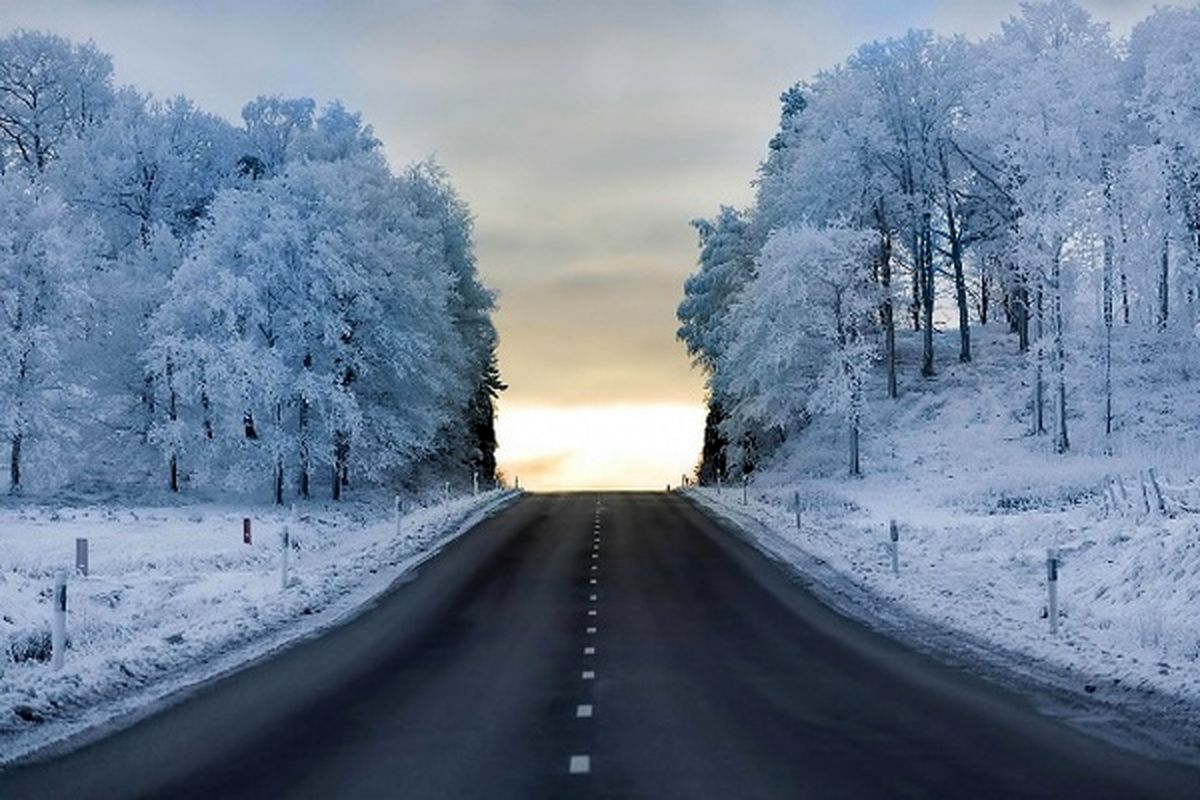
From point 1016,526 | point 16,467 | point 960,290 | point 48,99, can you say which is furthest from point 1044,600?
point 48,99

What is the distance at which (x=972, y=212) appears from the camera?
6488cm

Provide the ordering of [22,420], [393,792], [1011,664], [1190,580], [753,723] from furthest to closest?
[22,420], [1190,580], [1011,664], [753,723], [393,792]

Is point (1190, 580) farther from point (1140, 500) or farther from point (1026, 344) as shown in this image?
point (1026, 344)

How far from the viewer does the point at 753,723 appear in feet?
41.3

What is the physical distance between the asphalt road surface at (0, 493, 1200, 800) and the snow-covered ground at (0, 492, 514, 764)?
968 millimetres

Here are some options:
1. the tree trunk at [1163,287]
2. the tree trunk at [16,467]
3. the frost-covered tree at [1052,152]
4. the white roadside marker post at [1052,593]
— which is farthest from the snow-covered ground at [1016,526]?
the tree trunk at [16,467]

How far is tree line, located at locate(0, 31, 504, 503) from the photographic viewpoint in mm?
45375

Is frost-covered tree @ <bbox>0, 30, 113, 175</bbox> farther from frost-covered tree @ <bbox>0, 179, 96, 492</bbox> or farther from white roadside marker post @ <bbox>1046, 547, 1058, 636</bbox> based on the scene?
white roadside marker post @ <bbox>1046, 547, 1058, 636</bbox>

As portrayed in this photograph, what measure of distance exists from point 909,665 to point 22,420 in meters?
37.4

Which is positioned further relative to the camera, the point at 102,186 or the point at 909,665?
the point at 102,186

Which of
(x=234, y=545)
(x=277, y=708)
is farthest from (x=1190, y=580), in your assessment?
(x=234, y=545)

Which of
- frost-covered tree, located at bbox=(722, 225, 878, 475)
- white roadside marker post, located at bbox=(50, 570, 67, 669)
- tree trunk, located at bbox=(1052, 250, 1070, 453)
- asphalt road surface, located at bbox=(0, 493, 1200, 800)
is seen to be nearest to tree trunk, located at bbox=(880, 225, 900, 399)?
frost-covered tree, located at bbox=(722, 225, 878, 475)

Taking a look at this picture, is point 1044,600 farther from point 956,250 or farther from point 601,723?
point 956,250

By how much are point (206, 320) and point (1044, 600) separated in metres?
33.2
